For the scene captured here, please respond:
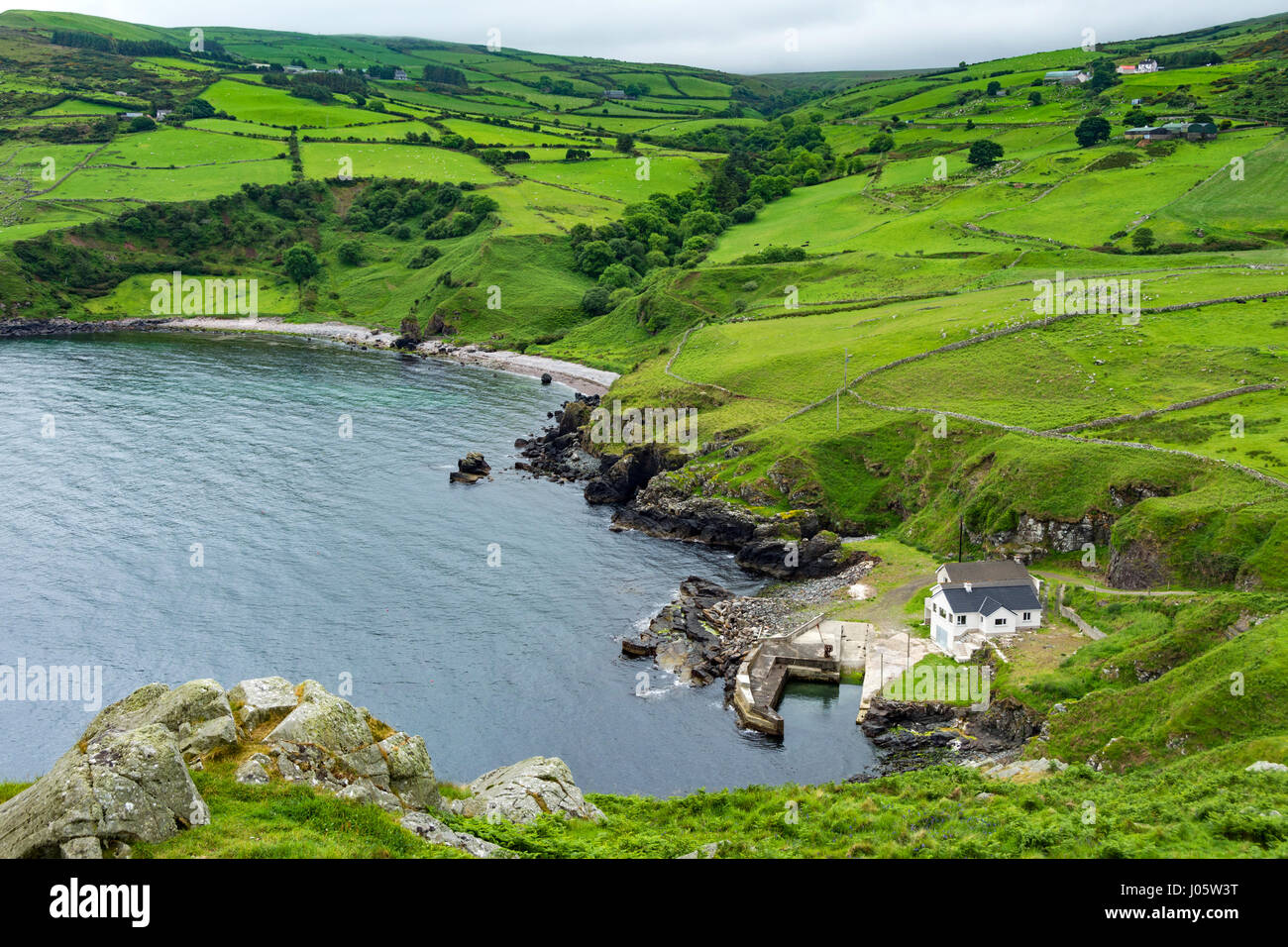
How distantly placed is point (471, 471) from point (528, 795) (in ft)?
239

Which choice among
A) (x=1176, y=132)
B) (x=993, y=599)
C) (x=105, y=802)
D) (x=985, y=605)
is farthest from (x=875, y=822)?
(x=1176, y=132)

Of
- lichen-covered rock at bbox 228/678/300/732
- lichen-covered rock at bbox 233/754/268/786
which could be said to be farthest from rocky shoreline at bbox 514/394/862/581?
lichen-covered rock at bbox 233/754/268/786

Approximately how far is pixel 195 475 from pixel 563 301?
88.3m

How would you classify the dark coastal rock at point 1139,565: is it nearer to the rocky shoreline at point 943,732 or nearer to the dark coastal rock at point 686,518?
the rocky shoreline at point 943,732

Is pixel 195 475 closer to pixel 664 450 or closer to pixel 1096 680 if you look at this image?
pixel 664 450

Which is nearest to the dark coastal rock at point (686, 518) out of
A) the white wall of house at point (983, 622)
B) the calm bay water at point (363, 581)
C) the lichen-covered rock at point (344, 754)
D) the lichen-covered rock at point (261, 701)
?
the calm bay water at point (363, 581)

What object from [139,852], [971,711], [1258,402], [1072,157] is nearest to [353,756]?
[139,852]

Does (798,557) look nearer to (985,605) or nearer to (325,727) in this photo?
(985,605)

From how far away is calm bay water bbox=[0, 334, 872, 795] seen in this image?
192 ft

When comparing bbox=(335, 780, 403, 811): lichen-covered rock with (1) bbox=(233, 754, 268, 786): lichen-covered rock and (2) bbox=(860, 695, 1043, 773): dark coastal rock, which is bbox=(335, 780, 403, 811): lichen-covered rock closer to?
(1) bbox=(233, 754, 268, 786): lichen-covered rock

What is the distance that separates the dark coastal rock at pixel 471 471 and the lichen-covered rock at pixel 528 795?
223 ft

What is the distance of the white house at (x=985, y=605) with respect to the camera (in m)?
61.7

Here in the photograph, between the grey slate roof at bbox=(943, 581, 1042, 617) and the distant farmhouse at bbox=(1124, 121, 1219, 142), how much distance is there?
480ft

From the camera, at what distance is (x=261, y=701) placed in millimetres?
30828
